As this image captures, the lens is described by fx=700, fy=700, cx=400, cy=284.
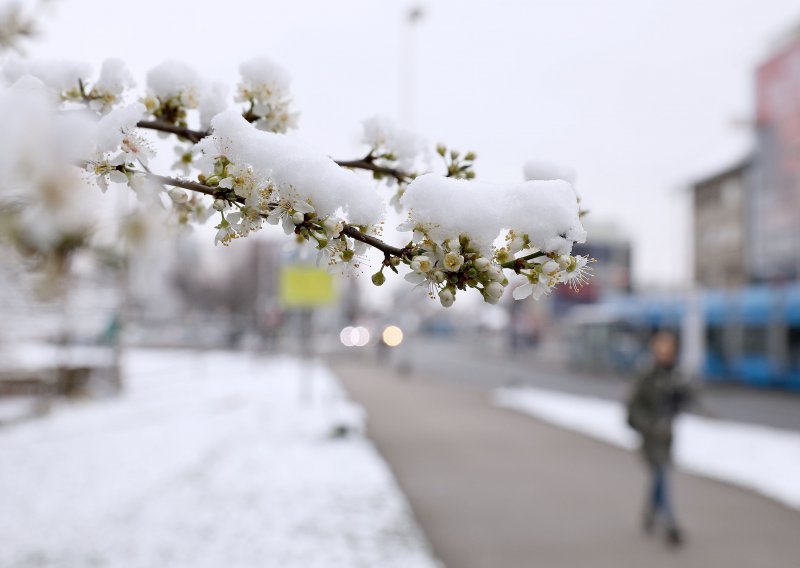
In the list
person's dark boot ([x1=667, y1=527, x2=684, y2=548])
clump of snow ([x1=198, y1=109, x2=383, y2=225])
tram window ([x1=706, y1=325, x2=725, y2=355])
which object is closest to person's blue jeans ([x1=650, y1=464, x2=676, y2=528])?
person's dark boot ([x1=667, y1=527, x2=684, y2=548])

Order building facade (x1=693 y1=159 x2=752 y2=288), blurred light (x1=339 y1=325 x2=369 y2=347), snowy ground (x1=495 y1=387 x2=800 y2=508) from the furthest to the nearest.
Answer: blurred light (x1=339 y1=325 x2=369 y2=347)
building facade (x1=693 y1=159 x2=752 y2=288)
snowy ground (x1=495 y1=387 x2=800 y2=508)

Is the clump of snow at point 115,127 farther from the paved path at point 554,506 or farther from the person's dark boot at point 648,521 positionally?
the person's dark boot at point 648,521

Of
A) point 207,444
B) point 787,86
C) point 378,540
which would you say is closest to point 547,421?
point 207,444

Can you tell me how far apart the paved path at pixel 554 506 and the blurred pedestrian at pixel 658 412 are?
35 cm

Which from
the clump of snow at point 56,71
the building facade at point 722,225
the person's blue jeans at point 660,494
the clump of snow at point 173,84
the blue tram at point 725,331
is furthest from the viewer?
the building facade at point 722,225

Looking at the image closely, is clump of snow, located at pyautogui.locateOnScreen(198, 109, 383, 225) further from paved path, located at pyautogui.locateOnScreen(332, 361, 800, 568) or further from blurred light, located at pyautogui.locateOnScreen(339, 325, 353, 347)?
blurred light, located at pyautogui.locateOnScreen(339, 325, 353, 347)

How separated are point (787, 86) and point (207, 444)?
3102cm

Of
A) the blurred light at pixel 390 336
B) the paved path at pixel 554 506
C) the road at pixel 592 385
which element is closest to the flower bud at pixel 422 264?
the paved path at pixel 554 506

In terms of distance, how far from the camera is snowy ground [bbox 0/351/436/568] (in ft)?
16.0

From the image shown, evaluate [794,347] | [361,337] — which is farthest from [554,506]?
[361,337]

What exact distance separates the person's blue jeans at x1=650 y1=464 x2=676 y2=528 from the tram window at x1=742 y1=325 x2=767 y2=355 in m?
16.0

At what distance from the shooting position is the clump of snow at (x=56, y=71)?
1618 millimetres

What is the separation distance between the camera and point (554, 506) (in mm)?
6406

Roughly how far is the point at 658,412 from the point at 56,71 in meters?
5.24
